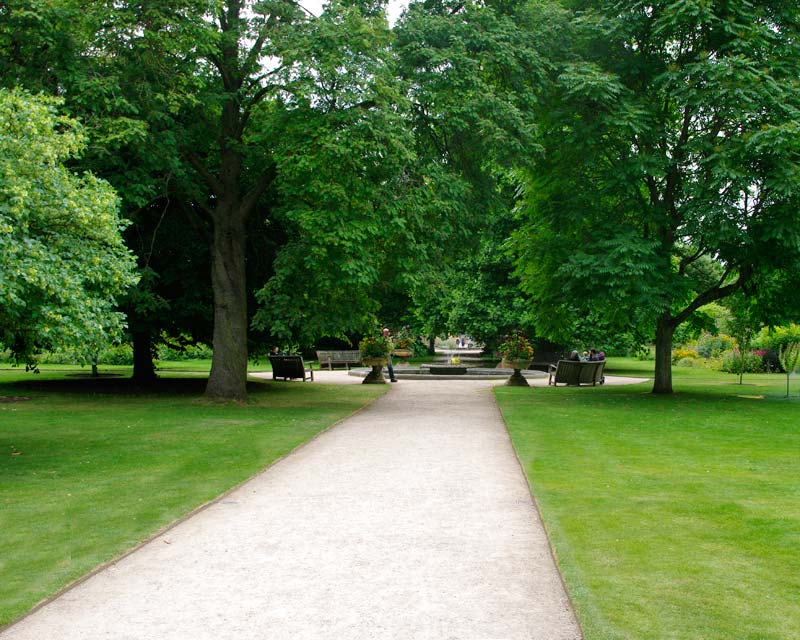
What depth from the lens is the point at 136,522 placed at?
724 centimetres

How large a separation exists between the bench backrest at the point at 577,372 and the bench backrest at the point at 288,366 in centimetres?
955

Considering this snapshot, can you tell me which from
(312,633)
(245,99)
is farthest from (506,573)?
(245,99)

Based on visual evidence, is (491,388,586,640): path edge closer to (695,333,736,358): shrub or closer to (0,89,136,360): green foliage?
(0,89,136,360): green foliage

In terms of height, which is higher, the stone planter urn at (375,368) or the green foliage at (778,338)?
the green foliage at (778,338)

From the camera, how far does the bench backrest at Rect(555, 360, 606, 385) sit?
27.3 m

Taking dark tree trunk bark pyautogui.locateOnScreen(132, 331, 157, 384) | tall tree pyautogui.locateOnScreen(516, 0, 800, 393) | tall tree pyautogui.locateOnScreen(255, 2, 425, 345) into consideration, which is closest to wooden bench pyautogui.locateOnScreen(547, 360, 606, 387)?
tall tree pyautogui.locateOnScreen(516, 0, 800, 393)

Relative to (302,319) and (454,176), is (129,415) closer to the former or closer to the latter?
(302,319)

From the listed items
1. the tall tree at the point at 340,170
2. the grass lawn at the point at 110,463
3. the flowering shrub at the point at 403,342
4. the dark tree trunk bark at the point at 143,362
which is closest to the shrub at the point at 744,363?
the flowering shrub at the point at 403,342

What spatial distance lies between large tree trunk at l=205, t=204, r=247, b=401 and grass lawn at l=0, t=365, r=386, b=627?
0.68 metres

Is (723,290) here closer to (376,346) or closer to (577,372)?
(577,372)

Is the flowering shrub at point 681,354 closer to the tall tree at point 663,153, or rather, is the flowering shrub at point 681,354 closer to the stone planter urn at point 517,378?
the stone planter urn at point 517,378

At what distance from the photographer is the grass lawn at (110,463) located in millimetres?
6309

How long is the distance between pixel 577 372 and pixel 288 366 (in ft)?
35.4

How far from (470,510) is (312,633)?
135 inches
